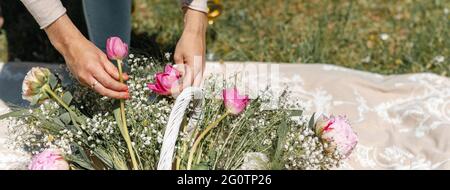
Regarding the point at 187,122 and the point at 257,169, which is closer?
the point at 257,169

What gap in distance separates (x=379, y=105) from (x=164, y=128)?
2.89ft

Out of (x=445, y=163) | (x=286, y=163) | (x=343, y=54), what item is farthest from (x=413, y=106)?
(x=286, y=163)

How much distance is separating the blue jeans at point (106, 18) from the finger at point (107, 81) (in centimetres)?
70

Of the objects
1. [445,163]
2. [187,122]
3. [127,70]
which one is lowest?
[445,163]

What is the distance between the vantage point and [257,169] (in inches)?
51.4

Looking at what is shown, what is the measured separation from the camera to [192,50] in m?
1.56

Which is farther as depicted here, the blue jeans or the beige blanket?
the blue jeans

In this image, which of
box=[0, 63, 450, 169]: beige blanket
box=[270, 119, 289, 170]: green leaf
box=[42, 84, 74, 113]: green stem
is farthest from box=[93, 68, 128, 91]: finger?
box=[0, 63, 450, 169]: beige blanket

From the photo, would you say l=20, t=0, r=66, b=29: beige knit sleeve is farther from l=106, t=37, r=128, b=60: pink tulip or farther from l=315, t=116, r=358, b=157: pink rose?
l=315, t=116, r=358, b=157: pink rose

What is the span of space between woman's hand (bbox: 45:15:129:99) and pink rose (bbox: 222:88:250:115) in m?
0.20

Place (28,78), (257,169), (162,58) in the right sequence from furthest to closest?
1. (162,58)
2. (28,78)
3. (257,169)

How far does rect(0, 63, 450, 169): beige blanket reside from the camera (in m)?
1.87
